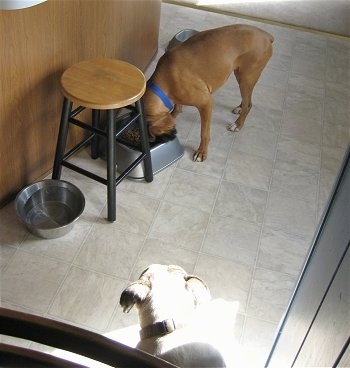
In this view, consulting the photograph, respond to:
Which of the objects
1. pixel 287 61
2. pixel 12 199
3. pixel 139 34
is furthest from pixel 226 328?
pixel 287 61

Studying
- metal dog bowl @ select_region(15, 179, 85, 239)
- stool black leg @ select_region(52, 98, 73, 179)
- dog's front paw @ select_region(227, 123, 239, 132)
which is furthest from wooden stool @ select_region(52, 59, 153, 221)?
dog's front paw @ select_region(227, 123, 239, 132)

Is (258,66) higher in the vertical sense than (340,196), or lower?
lower

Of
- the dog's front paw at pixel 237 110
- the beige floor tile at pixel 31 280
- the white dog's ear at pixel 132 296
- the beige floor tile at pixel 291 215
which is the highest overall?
the white dog's ear at pixel 132 296

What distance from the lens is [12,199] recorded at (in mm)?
2639

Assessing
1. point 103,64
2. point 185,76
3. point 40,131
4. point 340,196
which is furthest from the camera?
point 185,76

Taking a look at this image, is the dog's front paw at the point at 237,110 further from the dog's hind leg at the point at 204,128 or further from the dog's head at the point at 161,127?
the dog's head at the point at 161,127

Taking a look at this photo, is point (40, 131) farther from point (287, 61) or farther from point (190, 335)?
point (287, 61)

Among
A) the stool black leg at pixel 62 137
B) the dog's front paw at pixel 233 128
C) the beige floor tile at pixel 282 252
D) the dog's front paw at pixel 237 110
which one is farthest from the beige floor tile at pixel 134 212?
the dog's front paw at pixel 237 110

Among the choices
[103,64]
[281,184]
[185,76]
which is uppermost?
[103,64]

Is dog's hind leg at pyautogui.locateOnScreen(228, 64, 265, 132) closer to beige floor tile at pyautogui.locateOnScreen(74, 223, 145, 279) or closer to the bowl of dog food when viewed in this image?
the bowl of dog food

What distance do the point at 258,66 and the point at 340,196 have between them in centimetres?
217

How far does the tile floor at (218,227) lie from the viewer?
226cm

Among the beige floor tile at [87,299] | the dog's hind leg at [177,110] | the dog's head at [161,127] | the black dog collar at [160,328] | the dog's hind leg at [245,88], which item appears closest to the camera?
the black dog collar at [160,328]

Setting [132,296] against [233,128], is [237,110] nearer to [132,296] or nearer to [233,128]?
[233,128]
